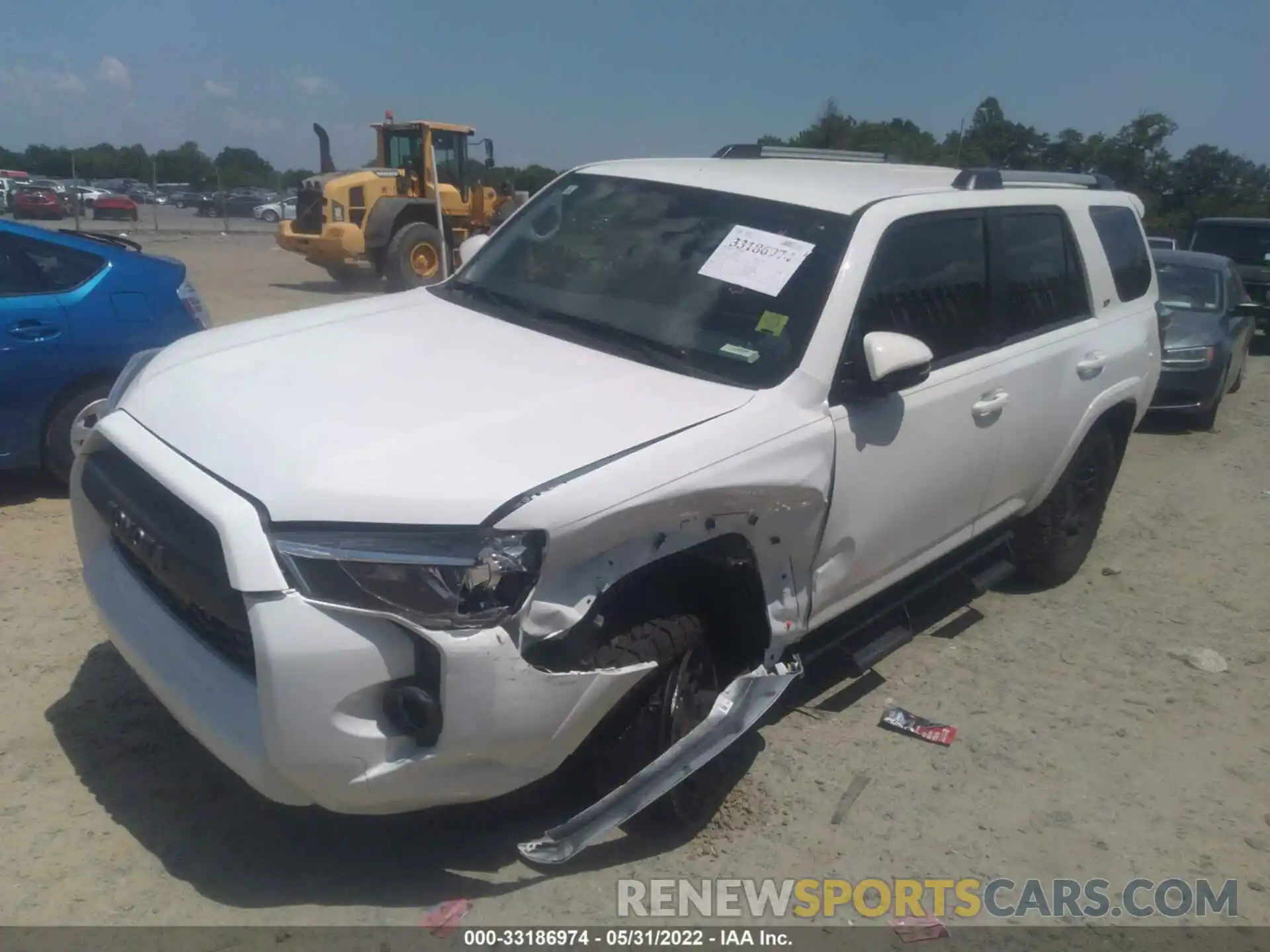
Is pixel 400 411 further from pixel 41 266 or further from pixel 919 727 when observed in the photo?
pixel 41 266

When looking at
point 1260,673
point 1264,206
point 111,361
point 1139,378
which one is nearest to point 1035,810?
point 1260,673

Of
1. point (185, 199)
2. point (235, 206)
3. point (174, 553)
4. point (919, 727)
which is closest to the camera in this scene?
point (174, 553)

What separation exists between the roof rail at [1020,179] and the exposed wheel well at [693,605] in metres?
2.07

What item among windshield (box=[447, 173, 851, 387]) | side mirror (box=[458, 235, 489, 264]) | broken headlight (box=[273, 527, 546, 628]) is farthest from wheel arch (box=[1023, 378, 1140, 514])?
broken headlight (box=[273, 527, 546, 628])

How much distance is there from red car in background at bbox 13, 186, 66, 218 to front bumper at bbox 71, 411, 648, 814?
2907 cm

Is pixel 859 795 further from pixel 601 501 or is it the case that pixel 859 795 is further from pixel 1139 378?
pixel 1139 378

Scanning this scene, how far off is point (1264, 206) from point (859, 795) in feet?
142

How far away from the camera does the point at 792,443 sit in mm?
3189

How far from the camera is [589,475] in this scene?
2662mm

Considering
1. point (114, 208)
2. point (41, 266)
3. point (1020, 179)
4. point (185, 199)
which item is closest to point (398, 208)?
point (41, 266)

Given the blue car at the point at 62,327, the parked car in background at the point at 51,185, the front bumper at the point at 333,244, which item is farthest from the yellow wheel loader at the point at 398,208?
the parked car in background at the point at 51,185

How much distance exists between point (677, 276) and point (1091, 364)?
7.10ft

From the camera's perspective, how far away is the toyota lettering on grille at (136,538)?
2871 mm

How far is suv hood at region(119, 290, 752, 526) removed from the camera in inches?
102
